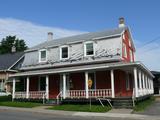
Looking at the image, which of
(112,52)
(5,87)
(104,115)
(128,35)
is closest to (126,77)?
(112,52)

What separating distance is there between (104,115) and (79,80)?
31.1ft

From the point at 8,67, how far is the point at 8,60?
3.08 metres

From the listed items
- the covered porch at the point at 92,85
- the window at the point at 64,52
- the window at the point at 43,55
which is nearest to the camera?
the covered porch at the point at 92,85

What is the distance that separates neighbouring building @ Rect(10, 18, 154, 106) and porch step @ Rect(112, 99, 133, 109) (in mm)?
589

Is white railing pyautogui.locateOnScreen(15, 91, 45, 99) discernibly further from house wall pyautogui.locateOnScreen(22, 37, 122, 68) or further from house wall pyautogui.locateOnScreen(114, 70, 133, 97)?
house wall pyautogui.locateOnScreen(114, 70, 133, 97)

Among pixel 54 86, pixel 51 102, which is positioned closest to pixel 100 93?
pixel 51 102

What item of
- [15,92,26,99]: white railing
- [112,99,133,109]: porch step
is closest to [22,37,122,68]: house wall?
[15,92,26,99]: white railing

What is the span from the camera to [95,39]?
84.5ft

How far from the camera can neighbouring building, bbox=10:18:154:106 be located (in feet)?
73.9

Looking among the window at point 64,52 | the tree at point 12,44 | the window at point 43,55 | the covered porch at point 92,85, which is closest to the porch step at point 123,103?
the covered porch at point 92,85

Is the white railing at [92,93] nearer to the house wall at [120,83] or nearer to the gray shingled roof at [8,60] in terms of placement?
the house wall at [120,83]

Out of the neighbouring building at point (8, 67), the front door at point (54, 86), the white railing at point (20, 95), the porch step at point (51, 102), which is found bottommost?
the porch step at point (51, 102)

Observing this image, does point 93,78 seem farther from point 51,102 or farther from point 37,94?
point 37,94

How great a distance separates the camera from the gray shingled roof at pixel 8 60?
132 feet
